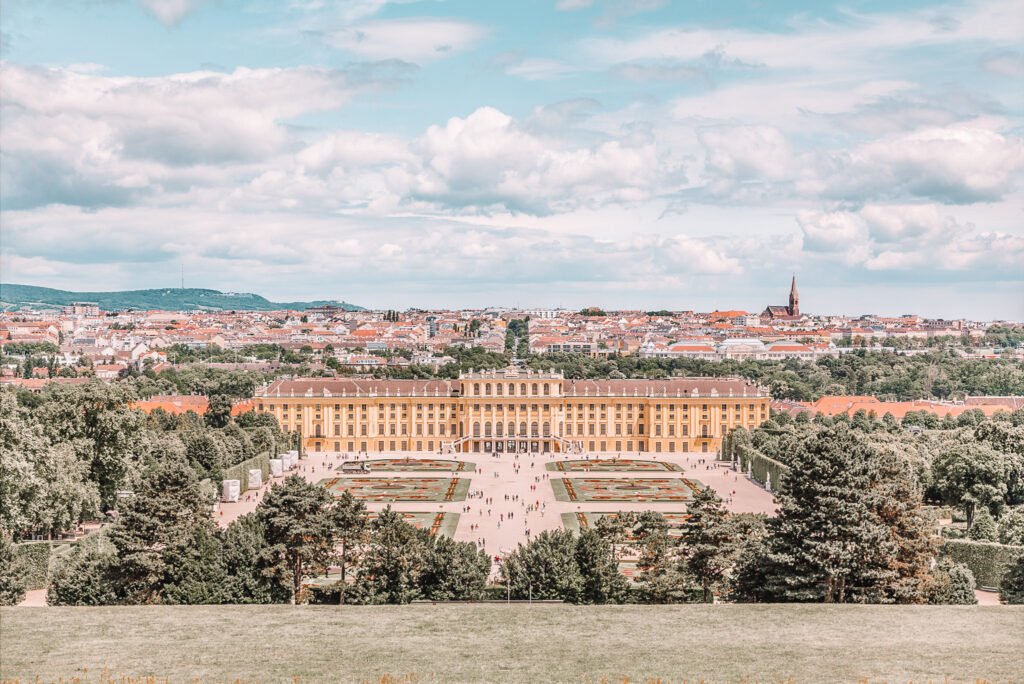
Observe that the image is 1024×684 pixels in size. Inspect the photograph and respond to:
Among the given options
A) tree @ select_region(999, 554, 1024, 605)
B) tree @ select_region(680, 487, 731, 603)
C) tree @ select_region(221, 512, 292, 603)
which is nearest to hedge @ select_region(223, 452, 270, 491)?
tree @ select_region(221, 512, 292, 603)

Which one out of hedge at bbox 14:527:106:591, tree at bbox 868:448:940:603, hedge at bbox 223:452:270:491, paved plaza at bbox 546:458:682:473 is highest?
tree at bbox 868:448:940:603

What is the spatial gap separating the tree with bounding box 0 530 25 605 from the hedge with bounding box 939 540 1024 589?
28.6 m

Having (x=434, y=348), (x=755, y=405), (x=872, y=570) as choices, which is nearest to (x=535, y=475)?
(x=755, y=405)

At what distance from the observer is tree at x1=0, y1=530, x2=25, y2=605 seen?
2988 cm

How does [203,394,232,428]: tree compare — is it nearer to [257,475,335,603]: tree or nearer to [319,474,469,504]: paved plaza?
[319,474,469,504]: paved plaza

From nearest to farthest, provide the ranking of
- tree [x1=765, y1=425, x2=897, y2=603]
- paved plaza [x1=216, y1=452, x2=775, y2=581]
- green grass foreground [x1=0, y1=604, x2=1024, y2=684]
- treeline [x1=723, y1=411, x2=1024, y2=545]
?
green grass foreground [x1=0, y1=604, x2=1024, y2=684]
tree [x1=765, y1=425, x2=897, y2=603]
treeline [x1=723, y1=411, x2=1024, y2=545]
paved plaza [x1=216, y1=452, x2=775, y2=581]

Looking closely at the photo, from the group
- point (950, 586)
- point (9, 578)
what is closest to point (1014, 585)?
point (950, 586)

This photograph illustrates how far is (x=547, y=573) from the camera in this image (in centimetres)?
3172

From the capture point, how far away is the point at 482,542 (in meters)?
45.0

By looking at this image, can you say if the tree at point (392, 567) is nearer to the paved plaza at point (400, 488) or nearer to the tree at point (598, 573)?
the tree at point (598, 573)

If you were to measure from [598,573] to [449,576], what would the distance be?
13.6 ft

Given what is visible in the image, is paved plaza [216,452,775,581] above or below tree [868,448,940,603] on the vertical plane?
below

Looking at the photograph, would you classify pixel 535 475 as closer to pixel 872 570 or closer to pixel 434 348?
pixel 872 570

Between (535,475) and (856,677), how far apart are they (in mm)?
51927
